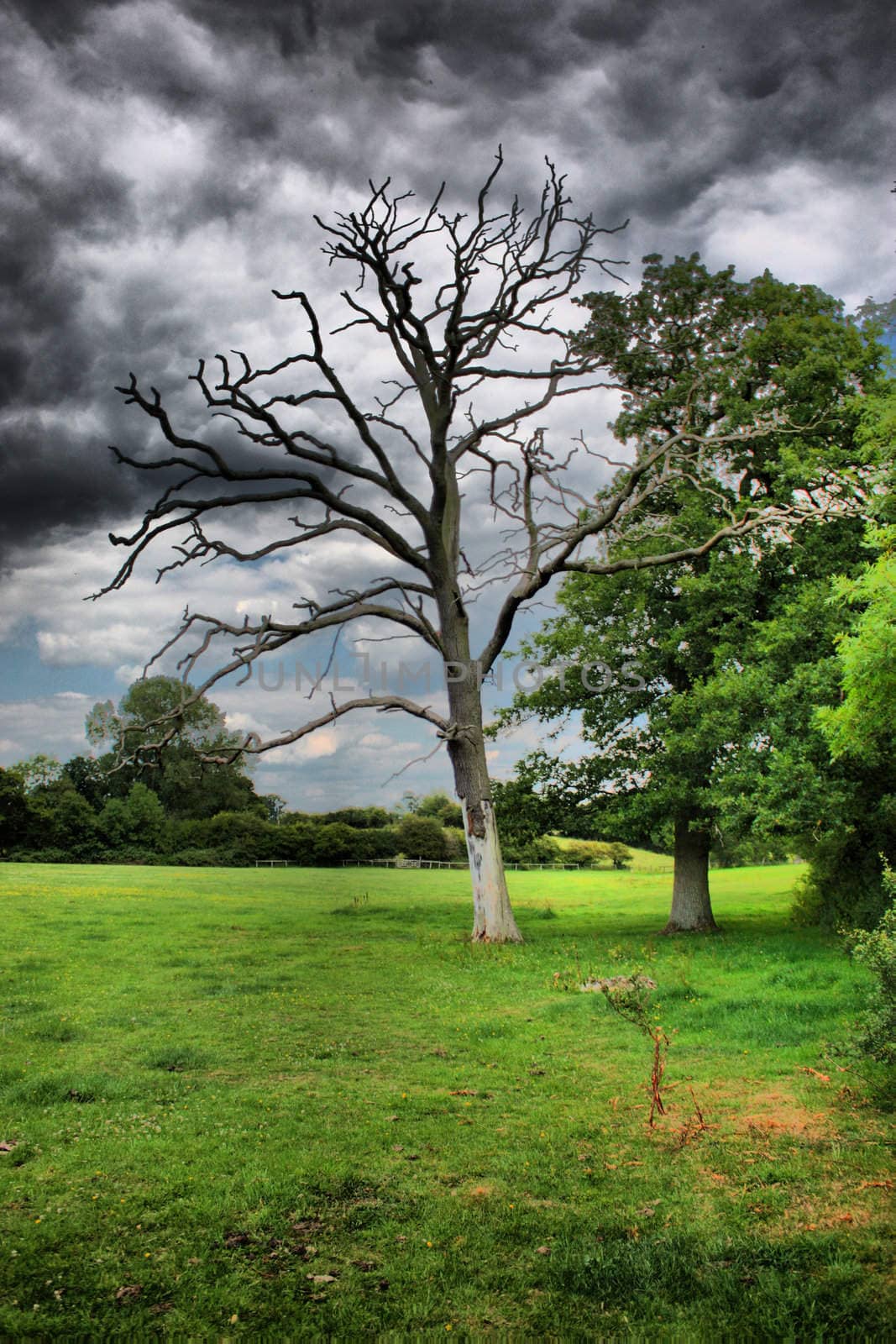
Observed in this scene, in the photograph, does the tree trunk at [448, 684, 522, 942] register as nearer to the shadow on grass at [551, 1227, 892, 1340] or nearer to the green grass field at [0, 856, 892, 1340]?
the green grass field at [0, 856, 892, 1340]

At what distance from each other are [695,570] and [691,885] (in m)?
10.2

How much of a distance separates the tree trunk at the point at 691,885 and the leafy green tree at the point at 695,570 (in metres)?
0.06

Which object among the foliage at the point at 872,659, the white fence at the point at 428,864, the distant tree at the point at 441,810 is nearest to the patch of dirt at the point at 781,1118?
the foliage at the point at 872,659

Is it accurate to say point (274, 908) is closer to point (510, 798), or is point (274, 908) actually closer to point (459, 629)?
point (510, 798)

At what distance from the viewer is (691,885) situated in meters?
27.5

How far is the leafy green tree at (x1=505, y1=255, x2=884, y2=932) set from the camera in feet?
77.0

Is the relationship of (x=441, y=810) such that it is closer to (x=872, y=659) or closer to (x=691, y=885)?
(x=691, y=885)

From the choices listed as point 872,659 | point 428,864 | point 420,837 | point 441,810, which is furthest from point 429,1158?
point 441,810

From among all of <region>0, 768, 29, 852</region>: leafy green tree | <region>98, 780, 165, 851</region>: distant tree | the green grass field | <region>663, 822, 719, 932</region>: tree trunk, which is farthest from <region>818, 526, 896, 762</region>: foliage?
<region>98, 780, 165, 851</region>: distant tree

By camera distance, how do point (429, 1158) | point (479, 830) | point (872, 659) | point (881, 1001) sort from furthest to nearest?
point (479, 830)
point (872, 659)
point (881, 1001)
point (429, 1158)

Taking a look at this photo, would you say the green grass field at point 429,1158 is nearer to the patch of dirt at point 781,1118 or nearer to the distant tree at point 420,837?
the patch of dirt at point 781,1118

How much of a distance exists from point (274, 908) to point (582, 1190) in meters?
26.1

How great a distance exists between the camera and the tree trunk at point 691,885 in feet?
88.4

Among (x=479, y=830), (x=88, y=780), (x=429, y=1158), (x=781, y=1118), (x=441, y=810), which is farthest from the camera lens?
(x=441, y=810)
